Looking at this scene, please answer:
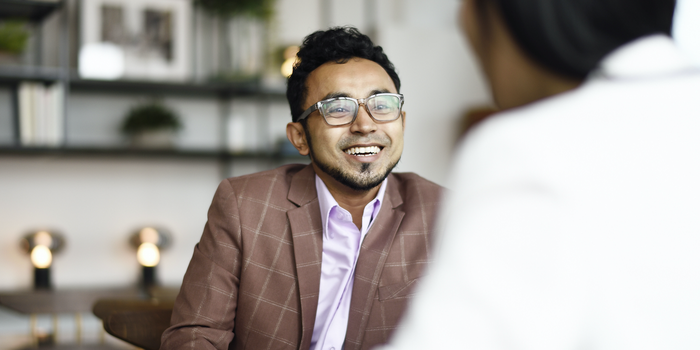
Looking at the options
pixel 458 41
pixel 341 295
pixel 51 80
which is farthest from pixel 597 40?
pixel 458 41

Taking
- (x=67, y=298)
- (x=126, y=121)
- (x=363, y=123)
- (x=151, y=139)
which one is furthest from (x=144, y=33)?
(x=363, y=123)

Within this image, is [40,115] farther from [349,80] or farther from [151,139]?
[349,80]

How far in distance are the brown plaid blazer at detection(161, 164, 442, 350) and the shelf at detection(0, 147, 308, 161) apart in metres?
2.07

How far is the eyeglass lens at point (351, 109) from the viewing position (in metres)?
1.55

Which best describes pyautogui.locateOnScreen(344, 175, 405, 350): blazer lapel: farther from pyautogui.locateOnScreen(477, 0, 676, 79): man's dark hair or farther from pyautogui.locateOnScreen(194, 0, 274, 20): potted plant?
pyautogui.locateOnScreen(194, 0, 274, 20): potted plant

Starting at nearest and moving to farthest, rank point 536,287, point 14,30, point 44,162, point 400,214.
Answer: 1. point 536,287
2. point 400,214
3. point 14,30
4. point 44,162

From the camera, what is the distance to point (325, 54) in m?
1.64

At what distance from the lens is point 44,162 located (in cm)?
362

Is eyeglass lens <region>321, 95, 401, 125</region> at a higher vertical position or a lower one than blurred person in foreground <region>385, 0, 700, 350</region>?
higher

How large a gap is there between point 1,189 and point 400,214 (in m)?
2.85

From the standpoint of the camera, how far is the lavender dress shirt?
4.86 feet

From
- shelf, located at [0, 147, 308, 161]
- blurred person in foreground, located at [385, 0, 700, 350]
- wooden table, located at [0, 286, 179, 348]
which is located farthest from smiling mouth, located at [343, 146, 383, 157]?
shelf, located at [0, 147, 308, 161]

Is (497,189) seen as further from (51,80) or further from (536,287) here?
(51,80)

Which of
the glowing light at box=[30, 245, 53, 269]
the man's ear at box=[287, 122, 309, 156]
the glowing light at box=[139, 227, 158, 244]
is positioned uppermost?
the man's ear at box=[287, 122, 309, 156]
